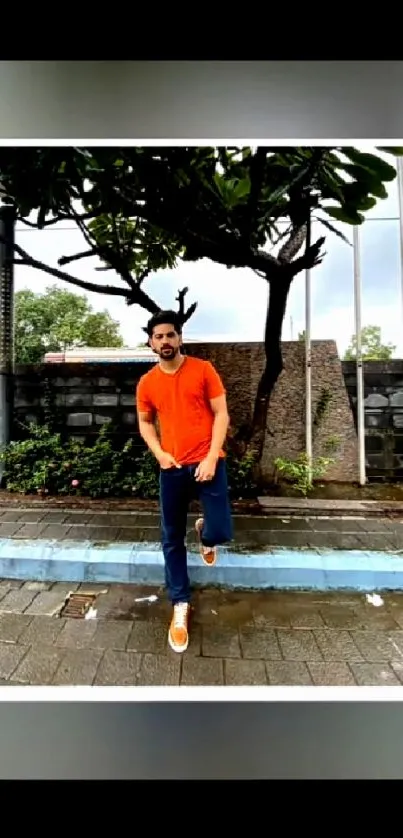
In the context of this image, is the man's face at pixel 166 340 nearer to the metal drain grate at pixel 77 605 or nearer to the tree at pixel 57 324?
the tree at pixel 57 324

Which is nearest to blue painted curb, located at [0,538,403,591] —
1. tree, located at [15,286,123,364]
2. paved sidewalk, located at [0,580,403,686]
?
paved sidewalk, located at [0,580,403,686]

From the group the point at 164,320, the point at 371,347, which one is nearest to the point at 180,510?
the point at 164,320

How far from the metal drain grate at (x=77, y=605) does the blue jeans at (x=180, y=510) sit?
305 mm

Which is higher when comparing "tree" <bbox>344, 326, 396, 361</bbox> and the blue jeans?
"tree" <bbox>344, 326, 396, 361</bbox>

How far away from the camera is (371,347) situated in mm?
2186

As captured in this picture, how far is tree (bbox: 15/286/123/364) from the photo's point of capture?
6.54ft

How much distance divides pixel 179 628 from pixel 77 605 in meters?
0.40

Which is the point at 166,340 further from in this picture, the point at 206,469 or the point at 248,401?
the point at 248,401

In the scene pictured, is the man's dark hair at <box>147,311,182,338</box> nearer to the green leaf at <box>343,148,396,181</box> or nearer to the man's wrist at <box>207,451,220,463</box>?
the man's wrist at <box>207,451,220,463</box>

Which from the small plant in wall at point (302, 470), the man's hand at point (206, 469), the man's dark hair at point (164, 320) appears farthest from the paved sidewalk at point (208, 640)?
the man's dark hair at point (164, 320)

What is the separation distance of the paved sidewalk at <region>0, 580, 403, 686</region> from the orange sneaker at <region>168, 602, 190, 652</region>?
24 millimetres
